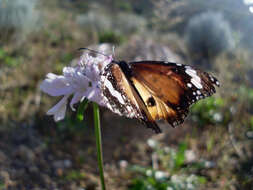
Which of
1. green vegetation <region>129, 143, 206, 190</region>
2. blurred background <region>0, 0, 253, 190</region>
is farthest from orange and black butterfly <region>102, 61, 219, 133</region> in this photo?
green vegetation <region>129, 143, 206, 190</region>

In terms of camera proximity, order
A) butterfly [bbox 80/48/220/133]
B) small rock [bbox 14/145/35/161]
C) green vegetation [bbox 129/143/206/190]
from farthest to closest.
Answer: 1. small rock [bbox 14/145/35/161]
2. green vegetation [bbox 129/143/206/190]
3. butterfly [bbox 80/48/220/133]

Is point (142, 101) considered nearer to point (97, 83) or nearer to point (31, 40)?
point (97, 83)

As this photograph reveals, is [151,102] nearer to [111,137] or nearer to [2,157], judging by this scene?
[2,157]

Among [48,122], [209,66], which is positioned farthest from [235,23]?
[48,122]

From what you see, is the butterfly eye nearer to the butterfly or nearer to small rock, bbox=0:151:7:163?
the butterfly

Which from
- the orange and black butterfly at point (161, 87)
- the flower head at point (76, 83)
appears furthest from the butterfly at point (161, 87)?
the flower head at point (76, 83)

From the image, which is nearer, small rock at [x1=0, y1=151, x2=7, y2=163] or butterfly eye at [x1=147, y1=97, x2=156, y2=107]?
butterfly eye at [x1=147, y1=97, x2=156, y2=107]
